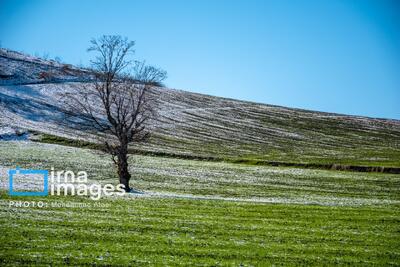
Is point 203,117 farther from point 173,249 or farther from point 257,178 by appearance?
point 173,249

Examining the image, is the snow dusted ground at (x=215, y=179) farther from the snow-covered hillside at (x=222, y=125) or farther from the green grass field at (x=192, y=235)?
the snow-covered hillside at (x=222, y=125)

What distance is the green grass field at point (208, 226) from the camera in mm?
18766

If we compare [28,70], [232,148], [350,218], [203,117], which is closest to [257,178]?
[350,218]

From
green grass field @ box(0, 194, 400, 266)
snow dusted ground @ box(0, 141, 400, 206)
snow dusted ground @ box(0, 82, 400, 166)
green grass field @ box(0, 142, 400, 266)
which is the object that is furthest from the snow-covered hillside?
green grass field @ box(0, 194, 400, 266)

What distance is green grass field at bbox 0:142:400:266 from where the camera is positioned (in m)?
18.8

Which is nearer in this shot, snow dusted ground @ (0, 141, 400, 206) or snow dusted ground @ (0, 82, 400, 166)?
snow dusted ground @ (0, 141, 400, 206)

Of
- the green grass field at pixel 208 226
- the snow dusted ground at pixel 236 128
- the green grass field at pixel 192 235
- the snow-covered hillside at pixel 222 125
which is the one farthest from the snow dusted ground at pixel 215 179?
the snow dusted ground at pixel 236 128

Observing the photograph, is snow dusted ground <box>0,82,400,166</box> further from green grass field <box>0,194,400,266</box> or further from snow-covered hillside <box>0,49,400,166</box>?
green grass field <box>0,194,400,266</box>

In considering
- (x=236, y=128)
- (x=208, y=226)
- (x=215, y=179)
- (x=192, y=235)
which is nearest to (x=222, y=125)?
(x=236, y=128)

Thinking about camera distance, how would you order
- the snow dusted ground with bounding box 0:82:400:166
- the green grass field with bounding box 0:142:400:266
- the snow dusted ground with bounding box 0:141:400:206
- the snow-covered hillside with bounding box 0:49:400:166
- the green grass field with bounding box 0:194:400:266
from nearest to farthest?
the green grass field with bounding box 0:194:400:266, the green grass field with bounding box 0:142:400:266, the snow dusted ground with bounding box 0:141:400:206, the snow-covered hillside with bounding box 0:49:400:166, the snow dusted ground with bounding box 0:82:400:166

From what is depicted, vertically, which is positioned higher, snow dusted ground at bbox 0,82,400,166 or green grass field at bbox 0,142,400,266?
snow dusted ground at bbox 0,82,400,166

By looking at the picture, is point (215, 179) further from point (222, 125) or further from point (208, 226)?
point (222, 125)

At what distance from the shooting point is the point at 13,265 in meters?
16.2

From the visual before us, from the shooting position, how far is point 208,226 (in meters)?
25.4
